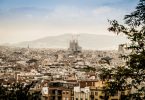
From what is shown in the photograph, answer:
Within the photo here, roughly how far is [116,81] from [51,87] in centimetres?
7456

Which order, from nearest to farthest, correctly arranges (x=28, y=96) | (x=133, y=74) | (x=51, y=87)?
(x=133, y=74)
(x=28, y=96)
(x=51, y=87)

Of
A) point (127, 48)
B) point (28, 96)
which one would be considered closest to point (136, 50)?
point (127, 48)

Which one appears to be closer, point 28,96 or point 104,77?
point 104,77

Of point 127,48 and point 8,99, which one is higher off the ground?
point 127,48

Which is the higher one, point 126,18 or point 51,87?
point 126,18

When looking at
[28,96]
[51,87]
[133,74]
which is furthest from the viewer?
[51,87]

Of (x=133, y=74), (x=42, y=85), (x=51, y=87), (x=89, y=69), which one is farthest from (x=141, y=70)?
(x=42, y=85)

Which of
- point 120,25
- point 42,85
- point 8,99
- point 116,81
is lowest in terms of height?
point 42,85

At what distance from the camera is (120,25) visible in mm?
16312

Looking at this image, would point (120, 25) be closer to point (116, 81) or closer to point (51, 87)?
point (116, 81)

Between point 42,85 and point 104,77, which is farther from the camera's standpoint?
point 42,85

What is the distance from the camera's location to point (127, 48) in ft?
53.3

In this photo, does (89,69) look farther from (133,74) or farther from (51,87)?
(51,87)

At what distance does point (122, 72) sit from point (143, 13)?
189 centimetres
